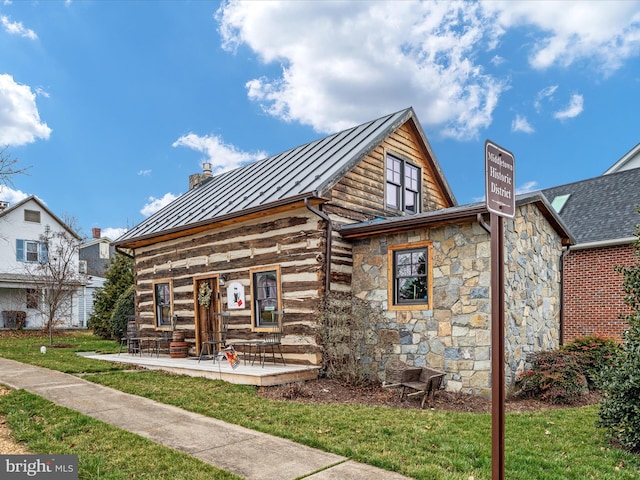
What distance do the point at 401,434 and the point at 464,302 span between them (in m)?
3.57

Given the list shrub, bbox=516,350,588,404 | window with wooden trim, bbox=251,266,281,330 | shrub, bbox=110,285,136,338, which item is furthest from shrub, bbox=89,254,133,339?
shrub, bbox=516,350,588,404

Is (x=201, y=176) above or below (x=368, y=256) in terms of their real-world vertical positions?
above

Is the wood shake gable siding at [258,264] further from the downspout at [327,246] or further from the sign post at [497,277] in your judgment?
the sign post at [497,277]

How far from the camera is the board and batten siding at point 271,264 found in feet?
32.7

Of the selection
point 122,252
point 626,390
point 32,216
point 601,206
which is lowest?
point 626,390

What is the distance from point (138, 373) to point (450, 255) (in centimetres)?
706

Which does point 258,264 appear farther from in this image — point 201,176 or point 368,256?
point 201,176

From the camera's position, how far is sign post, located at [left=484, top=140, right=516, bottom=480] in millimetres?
3125

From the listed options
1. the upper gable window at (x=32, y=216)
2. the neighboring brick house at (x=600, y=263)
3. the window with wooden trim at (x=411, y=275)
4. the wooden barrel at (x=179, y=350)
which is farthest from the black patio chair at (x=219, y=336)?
the upper gable window at (x=32, y=216)

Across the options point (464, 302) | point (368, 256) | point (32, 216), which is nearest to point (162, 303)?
point (368, 256)

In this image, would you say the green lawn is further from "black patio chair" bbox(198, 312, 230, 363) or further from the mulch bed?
"black patio chair" bbox(198, 312, 230, 363)

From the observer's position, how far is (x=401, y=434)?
18.4ft

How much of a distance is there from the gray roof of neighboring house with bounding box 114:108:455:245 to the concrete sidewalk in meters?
4.82

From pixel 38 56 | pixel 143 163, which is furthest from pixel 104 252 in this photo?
pixel 38 56
